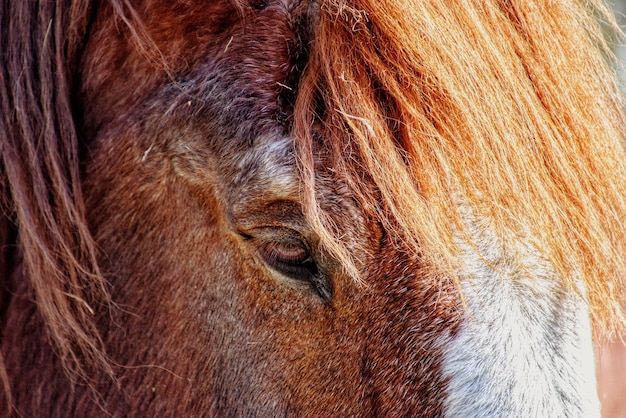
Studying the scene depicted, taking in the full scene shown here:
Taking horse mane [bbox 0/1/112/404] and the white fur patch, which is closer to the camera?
the white fur patch

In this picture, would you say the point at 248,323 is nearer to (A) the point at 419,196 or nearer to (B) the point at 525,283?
(A) the point at 419,196

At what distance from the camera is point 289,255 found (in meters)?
1.12

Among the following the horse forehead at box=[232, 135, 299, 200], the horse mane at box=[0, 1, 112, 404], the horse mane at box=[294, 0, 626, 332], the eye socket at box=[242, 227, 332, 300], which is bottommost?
the horse mane at box=[0, 1, 112, 404]

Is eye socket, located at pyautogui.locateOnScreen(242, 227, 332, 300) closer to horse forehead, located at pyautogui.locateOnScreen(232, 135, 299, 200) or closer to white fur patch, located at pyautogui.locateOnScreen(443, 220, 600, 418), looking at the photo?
horse forehead, located at pyautogui.locateOnScreen(232, 135, 299, 200)

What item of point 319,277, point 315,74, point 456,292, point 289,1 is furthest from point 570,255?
point 289,1

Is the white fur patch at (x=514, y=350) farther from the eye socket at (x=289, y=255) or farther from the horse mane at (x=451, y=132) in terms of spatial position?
the eye socket at (x=289, y=255)

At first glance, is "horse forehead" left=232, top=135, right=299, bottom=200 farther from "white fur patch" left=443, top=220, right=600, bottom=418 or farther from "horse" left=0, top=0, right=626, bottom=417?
"white fur patch" left=443, top=220, right=600, bottom=418

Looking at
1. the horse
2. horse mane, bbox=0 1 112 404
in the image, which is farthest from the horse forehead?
horse mane, bbox=0 1 112 404

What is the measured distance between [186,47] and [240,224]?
0.34 meters

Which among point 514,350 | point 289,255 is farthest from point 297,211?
point 514,350

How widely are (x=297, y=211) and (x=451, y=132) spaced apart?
11.6 inches

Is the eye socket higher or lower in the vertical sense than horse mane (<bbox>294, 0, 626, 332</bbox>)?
lower

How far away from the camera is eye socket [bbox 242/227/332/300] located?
111 cm

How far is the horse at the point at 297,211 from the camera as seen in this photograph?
1073 millimetres
